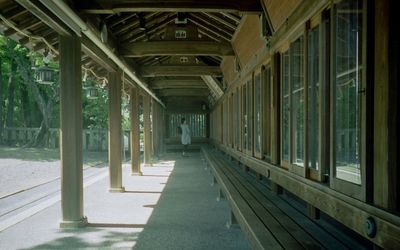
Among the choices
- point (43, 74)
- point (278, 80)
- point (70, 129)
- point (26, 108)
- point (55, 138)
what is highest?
point (26, 108)

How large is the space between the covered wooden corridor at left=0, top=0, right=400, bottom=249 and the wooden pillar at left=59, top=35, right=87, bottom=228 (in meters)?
0.01

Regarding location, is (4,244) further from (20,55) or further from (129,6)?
(20,55)

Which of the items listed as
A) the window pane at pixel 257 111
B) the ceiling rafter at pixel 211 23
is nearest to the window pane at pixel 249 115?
the window pane at pixel 257 111

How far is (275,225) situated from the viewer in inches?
135

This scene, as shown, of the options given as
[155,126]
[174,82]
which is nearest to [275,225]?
[174,82]

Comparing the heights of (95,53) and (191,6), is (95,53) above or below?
below

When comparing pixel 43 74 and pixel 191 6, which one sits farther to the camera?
pixel 43 74

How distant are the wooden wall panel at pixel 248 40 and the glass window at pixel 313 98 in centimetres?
226

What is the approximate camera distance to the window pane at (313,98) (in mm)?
3571

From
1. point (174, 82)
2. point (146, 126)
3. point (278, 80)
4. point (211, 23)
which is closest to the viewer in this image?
point (278, 80)

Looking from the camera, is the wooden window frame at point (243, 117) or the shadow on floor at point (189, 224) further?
the wooden window frame at point (243, 117)

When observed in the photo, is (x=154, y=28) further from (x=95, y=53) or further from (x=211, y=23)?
(x=95, y=53)

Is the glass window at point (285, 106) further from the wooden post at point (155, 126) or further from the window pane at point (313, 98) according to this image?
the wooden post at point (155, 126)

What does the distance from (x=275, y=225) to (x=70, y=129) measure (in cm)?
291
